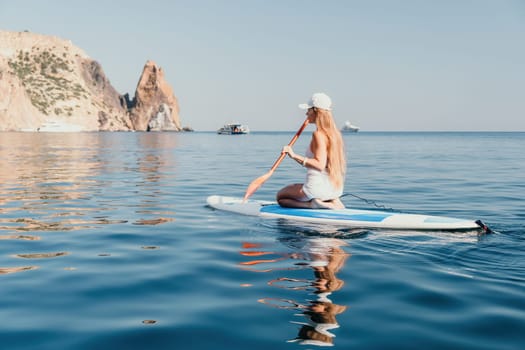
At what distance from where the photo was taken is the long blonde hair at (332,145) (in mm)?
8102

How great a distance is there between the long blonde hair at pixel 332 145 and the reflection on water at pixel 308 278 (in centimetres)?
149

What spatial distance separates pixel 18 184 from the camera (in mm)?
14797

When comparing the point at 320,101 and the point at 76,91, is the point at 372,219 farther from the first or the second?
the point at 76,91

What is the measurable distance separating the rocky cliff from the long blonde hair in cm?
12547

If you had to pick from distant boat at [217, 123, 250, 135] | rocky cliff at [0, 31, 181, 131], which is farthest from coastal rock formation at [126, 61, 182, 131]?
distant boat at [217, 123, 250, 135]

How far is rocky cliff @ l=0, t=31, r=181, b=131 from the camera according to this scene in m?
147

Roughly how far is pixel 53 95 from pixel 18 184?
15251 cm

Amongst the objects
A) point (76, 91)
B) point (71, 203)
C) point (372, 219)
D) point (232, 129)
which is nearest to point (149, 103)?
point (76, 91)

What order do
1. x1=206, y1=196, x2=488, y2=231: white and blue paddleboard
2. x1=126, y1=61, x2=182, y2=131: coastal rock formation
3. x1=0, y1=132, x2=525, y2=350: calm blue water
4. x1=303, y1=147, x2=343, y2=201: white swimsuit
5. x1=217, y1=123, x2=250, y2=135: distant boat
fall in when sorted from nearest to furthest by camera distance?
x1=0, y1=132, x2=525, y2=350: calm blue water, x1=206, y1=196, x2=488, y2=231: white and blue paddleboard, x1=303, y1=147, x2=343, y2=201: white swimsuit, x1=217, y1=123, x2=250, y2=135: distant boat, x1=126, y1=61, x2=182, y2=131: coastal rock formation

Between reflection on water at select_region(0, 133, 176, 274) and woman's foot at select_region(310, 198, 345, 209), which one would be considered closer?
reflection on water at select_region(0, 133, 176, 274)

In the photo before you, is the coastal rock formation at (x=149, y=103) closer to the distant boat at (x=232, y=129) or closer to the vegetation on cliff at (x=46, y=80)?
the vegetation on cliff at (x=46, y=80)

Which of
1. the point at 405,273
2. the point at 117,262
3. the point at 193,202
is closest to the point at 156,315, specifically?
the point at 117,262

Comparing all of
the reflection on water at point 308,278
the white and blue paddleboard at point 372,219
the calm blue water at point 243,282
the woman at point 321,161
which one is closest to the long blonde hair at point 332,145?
the woman at point 321,161

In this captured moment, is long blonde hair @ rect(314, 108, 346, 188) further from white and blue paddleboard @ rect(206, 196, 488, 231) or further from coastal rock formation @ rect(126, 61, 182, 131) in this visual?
coastal rock formation @ rect(126, 61, 182, 131)
